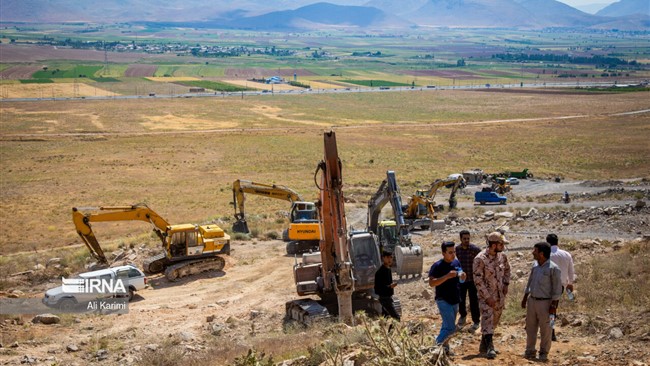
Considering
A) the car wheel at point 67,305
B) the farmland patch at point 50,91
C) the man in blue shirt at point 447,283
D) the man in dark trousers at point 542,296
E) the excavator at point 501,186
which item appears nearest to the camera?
the man in dark trousers at point 542,296

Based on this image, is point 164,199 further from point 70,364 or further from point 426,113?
point 426,113

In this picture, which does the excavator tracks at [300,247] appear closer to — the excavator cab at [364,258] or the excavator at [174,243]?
the excavator at [174,243]

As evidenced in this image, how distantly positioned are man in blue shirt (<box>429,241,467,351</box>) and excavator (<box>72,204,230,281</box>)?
597 inches

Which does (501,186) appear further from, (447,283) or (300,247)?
(447,283)

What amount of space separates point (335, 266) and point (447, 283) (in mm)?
4251

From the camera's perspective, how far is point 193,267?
25812mm

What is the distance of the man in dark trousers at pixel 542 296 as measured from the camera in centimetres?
1110

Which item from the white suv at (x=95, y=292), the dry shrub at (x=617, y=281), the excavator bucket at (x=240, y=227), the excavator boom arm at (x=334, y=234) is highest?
the excavator boom arm at (x=334, y=234)

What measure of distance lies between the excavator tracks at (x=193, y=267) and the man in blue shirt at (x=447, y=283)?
15095 millimetres

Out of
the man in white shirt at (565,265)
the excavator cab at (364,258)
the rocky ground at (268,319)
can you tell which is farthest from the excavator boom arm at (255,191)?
the man in white shirt at (565,265)

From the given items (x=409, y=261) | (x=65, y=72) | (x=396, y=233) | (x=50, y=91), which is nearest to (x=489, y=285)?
(x=409, y=261)

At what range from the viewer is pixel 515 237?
2744cm

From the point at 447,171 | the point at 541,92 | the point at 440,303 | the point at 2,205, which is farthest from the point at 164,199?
the point at 541,92

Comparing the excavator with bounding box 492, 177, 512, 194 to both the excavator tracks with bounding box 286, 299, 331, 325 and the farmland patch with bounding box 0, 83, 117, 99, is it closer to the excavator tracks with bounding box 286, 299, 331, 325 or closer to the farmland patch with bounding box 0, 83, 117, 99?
the excavator tracks with bounding box 286, 299, 331, 325
